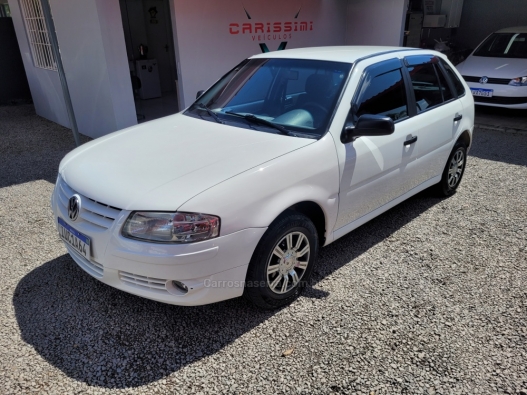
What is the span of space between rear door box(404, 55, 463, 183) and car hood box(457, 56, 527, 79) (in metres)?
4.83

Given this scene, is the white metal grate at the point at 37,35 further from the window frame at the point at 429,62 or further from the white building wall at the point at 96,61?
the window frame at the point at 429,62

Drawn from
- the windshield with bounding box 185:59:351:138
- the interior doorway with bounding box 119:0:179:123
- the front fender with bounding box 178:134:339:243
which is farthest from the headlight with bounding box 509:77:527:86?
the interior doorway with bounding box 119:0:179:123

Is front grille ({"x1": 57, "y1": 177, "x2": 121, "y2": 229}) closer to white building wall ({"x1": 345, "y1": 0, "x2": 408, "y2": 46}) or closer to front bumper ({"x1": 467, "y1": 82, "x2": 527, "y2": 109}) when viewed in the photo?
front bumper ({"x1": 467, "y1": 82, "x2": 527, "y2": 109})

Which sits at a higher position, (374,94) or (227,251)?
(374,94)

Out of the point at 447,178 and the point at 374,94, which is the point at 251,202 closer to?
the point at 374,94

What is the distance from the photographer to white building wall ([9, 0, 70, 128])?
27.7 feet

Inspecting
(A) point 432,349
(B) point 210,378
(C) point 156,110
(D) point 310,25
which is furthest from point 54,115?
(A) point 432,349

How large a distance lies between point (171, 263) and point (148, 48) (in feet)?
32.7

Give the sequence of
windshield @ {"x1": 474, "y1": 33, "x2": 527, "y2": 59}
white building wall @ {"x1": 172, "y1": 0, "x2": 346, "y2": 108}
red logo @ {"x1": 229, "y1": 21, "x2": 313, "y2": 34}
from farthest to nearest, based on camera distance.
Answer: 1. windshield @ {"x1": 474, "y1": 33, "x2": 527, "y2": 59}
2. red logo @ {"x1": 229, "y1": 21, "x2": 313, "y2": 34}
3. white building wall @ {"x1": 172, "y1": 0, "x2": 346, "y2": 108}

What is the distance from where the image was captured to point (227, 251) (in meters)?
2.47

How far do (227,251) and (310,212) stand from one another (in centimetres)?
88

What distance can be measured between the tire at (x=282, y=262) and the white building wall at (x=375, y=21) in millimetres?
8644

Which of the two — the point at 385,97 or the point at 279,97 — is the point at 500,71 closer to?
the point at 385,97

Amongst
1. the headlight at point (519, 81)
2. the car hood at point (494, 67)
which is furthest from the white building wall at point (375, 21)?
the headlight at point (519, 81)
